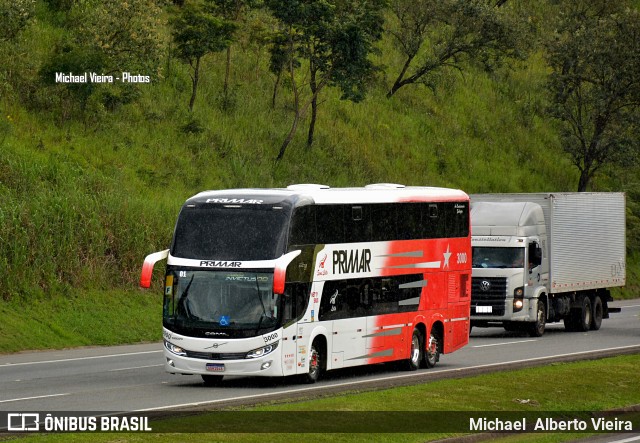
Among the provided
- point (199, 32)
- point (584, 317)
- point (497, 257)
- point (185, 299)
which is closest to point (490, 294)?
point (497, 257)

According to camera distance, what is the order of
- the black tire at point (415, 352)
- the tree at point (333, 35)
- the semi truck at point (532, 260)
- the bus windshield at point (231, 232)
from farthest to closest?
the tree at point (333, 35) < the semi truck at point (532, 260) < the black tire at point (415, 352) < the bus windshield at point (231, 232)

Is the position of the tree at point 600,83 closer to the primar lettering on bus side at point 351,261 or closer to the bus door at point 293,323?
the primar lettering on bus side at point 351,261

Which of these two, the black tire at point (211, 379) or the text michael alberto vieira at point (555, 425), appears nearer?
the text michael alberto vieira at point (555, 425)

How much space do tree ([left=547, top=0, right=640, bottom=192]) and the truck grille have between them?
2700 cm

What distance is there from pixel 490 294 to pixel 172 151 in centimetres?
1624

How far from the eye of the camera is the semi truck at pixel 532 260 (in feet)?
120

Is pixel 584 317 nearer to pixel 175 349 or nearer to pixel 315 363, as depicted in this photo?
pixel 315 363

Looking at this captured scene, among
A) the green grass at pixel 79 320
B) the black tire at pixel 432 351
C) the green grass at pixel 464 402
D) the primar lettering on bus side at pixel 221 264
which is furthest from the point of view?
the green grass at pixel 79 320

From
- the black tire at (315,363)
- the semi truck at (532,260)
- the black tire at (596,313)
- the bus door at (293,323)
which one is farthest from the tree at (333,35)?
the bus door at (293,323)

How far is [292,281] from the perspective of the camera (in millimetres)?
23188

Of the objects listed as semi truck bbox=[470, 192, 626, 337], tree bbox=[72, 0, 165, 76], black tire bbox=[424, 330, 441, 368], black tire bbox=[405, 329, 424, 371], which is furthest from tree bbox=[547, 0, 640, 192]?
black tire bbox=[405, 329, 424, 371]

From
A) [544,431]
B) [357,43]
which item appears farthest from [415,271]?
[357,43]

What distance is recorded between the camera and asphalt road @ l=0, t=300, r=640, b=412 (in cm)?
2056

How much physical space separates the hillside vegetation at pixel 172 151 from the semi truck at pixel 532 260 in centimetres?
941
